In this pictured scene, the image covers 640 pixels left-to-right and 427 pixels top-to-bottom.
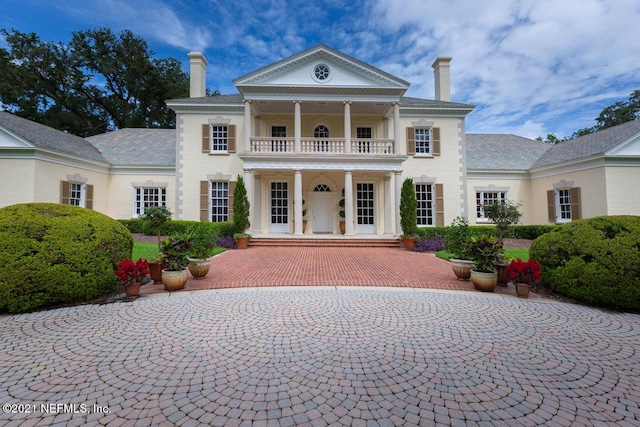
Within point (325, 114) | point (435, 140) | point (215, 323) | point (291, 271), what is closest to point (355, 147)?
point (325, 114)

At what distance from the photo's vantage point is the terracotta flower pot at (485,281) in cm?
651

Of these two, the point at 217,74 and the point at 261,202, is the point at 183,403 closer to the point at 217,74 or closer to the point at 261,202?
the point at 261,202

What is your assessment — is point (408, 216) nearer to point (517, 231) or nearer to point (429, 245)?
point (429, 245)

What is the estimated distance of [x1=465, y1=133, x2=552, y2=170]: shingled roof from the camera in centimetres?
1884

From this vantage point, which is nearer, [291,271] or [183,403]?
[183,403]

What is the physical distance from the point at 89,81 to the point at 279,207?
31.9 m

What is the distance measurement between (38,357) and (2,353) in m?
0.57

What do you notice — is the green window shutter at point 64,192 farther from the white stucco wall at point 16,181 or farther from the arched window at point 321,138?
the arched window at point 321,138

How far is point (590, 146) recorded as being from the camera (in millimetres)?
16047

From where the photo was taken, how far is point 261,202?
16.7 m

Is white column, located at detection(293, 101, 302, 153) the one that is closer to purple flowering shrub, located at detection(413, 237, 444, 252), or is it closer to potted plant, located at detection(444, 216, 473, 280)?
purple flowering shrub, located at detection(413, 237, 444, 252)

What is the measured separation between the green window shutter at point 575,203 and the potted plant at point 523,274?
42.6 feet

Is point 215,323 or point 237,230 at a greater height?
point 237,230

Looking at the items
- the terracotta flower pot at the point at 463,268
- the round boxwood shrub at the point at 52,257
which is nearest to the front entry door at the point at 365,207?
the terracotta flower pot at the point at 463,268
